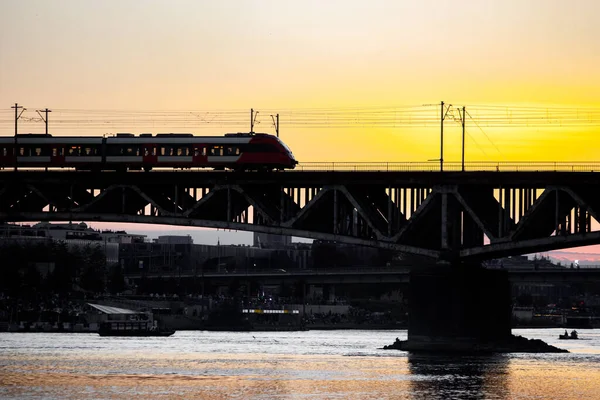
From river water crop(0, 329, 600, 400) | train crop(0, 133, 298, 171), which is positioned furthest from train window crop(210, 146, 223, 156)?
river water crop(0, 329, 600, 400)

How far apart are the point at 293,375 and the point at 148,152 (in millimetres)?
33175

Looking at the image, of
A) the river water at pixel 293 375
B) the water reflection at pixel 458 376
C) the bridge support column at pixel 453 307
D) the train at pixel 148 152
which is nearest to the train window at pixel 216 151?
the train at pixel 148 152

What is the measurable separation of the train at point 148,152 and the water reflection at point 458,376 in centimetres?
2498

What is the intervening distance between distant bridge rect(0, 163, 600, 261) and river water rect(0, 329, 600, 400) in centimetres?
1177

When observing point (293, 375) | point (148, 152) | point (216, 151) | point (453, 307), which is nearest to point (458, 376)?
point (293, 375)

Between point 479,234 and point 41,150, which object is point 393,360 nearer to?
point 479,234

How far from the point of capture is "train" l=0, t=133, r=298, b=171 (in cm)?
15900

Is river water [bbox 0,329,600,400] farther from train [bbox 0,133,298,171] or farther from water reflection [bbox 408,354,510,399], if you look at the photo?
train [bbox 0,133,298,171]

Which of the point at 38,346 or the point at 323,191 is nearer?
the point at 323,191

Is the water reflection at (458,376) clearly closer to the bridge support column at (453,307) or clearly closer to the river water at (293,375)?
the river water at (293,375)

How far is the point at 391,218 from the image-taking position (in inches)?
6033

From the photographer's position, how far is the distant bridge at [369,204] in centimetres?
14725

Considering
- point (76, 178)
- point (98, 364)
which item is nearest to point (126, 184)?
point (76, 178)

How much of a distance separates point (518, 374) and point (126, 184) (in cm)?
4512
